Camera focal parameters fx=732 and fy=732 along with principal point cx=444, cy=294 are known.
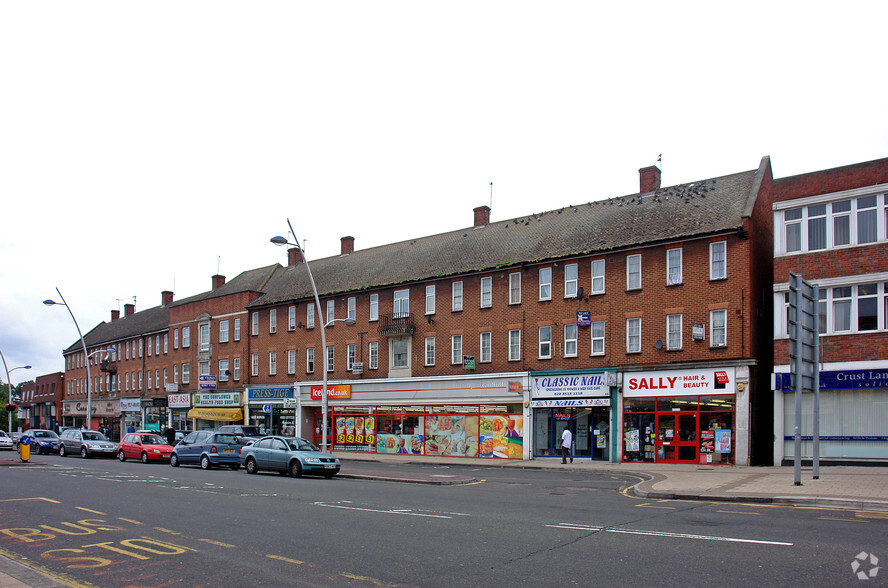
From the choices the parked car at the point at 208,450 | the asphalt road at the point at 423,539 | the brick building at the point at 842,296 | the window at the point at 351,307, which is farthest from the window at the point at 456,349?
the asphalt road at the point at 423,539

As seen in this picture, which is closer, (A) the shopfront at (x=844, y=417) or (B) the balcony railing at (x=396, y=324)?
(A) the shopfront at (x=844, y=417)

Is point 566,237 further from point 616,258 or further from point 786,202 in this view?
point 786,202

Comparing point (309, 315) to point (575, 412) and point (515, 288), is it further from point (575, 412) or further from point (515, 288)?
point (575, 412)

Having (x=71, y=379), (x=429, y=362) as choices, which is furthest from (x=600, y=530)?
(x=71, y=379)

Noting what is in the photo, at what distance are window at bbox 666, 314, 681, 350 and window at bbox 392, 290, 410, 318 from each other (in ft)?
49.0

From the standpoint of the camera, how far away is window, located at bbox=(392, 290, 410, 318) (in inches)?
1583

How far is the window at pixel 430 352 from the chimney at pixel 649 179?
517 inches

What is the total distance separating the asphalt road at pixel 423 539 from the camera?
8.59 m

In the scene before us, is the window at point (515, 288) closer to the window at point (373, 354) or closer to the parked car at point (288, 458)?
the window at point (373, 354)

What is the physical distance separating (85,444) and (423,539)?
3363 centimetres

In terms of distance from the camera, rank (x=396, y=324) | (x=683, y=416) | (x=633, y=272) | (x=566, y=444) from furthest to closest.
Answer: (x=396, y=324), (x=633, y=272), (x=566, y=444), (x=683, y=416)

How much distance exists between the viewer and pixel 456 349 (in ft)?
124

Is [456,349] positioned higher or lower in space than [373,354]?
higher

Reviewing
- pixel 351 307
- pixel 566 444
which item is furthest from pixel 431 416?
pixel 566 444
